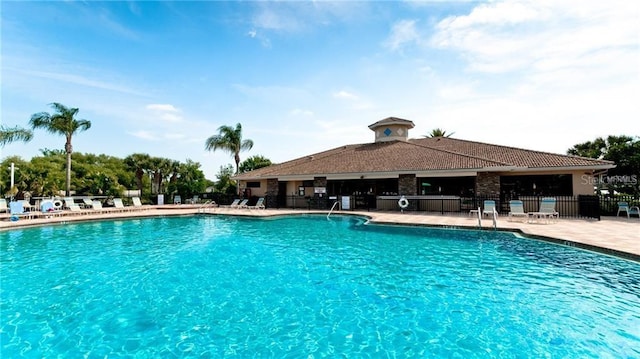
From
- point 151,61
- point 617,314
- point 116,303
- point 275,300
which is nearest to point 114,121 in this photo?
point 151,61

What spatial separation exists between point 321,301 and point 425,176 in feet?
47.8

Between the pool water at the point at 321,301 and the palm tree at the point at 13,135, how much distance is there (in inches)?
676

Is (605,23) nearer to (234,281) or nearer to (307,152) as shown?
(234,281)

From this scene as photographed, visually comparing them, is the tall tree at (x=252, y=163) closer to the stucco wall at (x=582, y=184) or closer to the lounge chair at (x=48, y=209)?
the lounge chair at (x=48, y=209)

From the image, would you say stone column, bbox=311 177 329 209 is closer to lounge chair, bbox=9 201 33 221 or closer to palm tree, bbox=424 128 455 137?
lounge chair, bbox=9 201 33 221

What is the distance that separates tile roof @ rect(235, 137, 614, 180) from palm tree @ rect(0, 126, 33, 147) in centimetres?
1531

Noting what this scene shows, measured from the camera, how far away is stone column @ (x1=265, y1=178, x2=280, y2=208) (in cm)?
2345

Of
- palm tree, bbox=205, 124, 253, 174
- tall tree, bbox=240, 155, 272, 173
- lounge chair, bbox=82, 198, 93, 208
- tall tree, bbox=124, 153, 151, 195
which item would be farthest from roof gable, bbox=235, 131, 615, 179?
tall tree, bbox=240, 155, 272, 173

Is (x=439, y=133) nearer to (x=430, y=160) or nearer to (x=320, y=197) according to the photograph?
(x=430, y=160)

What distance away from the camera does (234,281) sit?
Answer: 692 centimetres

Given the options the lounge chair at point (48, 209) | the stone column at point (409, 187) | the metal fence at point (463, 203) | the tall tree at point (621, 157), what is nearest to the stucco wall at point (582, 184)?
the metal fence at point (463, 203)

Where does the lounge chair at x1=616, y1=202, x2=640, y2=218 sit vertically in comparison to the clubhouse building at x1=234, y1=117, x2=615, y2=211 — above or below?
below

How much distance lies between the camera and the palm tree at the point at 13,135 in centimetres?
2141

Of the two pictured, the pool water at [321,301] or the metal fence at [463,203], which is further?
the metal fence at [463,203]
